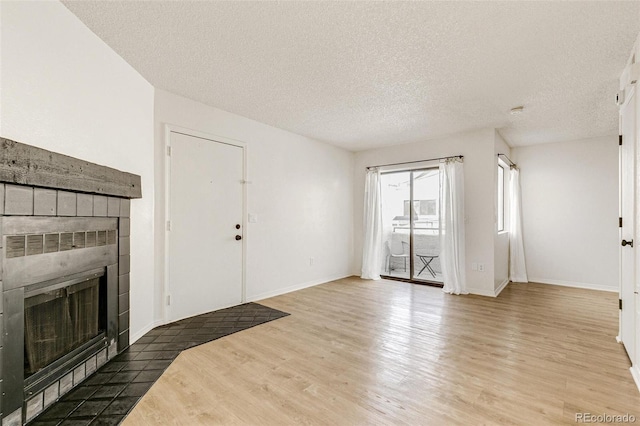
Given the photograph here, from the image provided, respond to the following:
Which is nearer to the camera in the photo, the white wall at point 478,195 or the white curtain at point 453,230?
the white wall at point 478,195

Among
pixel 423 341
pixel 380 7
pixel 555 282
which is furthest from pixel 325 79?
pixel 555 282

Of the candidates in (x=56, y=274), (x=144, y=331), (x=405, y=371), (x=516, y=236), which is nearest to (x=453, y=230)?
(x=516, y=236)

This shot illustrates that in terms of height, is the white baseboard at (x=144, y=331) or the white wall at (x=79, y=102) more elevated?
the white wall at (x=79, y=102)

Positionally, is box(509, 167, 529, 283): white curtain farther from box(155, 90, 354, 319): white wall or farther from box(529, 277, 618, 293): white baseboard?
box(155, 90, 354, 319): white wall

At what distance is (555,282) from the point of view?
519 cm

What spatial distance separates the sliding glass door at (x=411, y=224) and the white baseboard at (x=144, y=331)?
397 cm

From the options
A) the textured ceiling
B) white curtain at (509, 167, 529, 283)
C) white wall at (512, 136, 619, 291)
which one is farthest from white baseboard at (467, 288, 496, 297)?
the textured ceiling

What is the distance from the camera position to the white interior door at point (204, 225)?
3.25 m

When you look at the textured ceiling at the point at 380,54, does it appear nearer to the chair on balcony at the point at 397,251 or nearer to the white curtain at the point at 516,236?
the white curtain at the point at 516,236

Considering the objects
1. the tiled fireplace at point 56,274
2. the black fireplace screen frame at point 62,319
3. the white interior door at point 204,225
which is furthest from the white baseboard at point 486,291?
the black fireplace screen frame at point 62,319

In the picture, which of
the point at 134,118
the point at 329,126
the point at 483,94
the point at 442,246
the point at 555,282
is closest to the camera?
the point at 134,118

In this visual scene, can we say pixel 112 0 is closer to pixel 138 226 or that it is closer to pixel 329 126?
pixel 138 226

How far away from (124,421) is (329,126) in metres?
3.84

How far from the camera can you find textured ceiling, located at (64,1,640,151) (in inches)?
75.5
